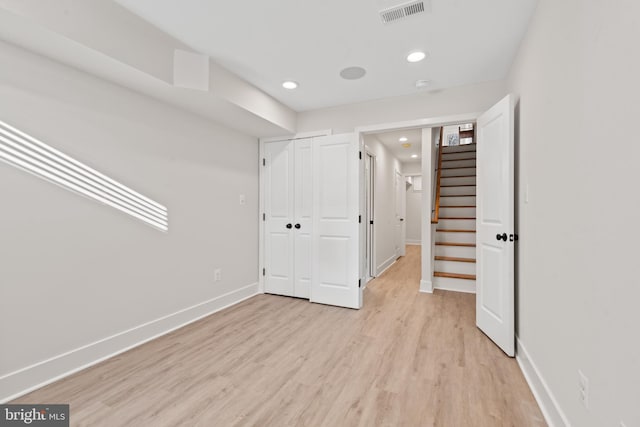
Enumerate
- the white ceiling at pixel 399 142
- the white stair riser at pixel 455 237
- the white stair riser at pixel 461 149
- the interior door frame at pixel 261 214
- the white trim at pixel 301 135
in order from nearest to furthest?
the white trim at pixel 301 135, the interior door frame at pixel 261 214, the white stair riser at pixel 455 237, the white ceiling at pixel 399 142, the white stair riser at pixel 461 149

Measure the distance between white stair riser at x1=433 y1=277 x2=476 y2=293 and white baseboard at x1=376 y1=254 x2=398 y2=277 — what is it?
1167 millimetres

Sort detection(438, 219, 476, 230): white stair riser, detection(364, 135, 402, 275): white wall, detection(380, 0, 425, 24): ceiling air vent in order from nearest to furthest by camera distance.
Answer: detection(380, 0, 425, 24): ceiling air vent → detection(438, 219, 476, 230): white stair riser → detection(364, 135, 402, 275): white wall

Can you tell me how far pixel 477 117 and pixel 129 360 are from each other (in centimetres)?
392

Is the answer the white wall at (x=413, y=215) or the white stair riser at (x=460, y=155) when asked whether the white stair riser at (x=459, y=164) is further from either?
the white wall at (x=413, y=215)

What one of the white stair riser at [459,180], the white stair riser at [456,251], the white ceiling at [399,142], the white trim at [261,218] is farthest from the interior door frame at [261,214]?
the white stair riser at [459,180]

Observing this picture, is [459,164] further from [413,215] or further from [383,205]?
[413,215]

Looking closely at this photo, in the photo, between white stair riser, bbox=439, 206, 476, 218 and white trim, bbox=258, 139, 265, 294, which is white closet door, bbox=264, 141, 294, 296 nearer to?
white trim, bbox=258, 139, 265, 294

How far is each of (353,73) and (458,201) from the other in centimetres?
322

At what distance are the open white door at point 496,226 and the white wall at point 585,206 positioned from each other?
309 millimetres

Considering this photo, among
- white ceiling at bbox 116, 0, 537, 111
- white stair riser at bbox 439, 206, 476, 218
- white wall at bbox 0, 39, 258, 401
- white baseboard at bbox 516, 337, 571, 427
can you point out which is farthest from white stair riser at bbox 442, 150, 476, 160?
white wall at bbox 0, 39, 258, 401

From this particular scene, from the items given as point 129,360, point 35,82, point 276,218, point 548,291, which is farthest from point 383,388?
point 35,82

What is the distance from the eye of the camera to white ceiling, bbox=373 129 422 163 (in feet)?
16.3

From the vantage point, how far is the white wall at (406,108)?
301 cm

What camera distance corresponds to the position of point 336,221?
11.6ft
